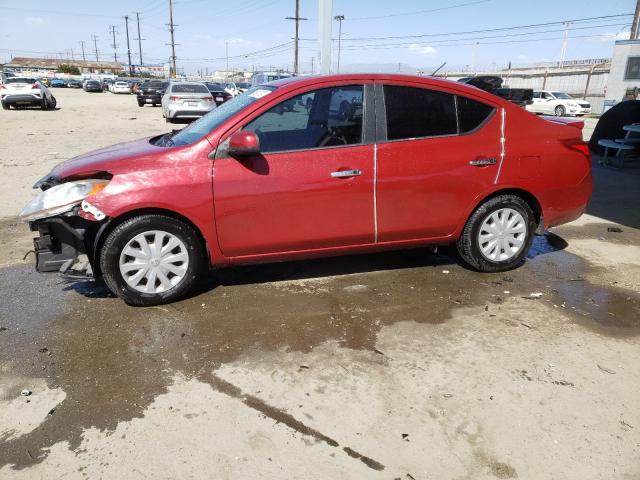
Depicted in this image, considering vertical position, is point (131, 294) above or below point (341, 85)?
below

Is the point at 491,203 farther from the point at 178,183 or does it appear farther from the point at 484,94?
the point at 178,183

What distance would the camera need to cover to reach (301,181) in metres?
3.89

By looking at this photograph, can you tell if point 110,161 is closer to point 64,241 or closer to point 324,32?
point 64,241

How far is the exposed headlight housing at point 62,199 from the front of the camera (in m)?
3.68

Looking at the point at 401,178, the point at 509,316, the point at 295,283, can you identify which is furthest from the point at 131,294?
the point at 509,316

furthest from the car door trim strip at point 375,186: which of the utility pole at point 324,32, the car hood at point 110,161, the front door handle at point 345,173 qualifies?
the utility pole at point 324,32

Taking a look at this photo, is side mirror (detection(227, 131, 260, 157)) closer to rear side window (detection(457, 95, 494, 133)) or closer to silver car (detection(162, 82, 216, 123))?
rear side window (detection(457, 95, 494, 133))

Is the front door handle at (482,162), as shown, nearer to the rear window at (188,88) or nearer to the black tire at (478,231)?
the black tire at (478,231)

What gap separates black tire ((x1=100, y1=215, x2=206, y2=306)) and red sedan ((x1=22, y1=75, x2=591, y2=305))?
0.03 ft

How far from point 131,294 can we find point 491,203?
10.2 ft

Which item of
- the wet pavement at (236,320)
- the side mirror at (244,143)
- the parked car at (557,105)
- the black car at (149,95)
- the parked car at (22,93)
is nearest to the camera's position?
the wet pavement at (236,320)

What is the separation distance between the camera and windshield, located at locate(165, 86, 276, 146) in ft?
13.1

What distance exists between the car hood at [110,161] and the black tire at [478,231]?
8.92 ft

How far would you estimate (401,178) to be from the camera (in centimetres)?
411
